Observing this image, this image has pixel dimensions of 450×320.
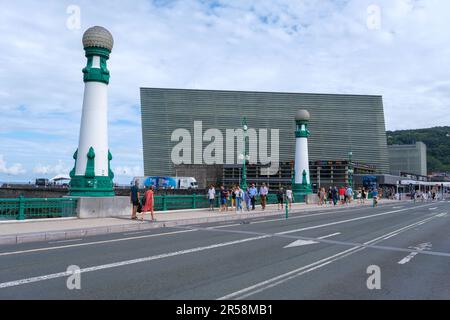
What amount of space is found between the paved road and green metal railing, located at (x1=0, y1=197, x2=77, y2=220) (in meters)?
5.50

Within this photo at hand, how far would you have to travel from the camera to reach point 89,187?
21734 millimetres

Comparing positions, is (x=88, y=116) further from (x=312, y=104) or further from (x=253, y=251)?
(x=312, y=104)

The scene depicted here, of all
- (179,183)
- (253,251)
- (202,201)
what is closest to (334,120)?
(179,183)

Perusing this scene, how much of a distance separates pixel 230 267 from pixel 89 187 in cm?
1407

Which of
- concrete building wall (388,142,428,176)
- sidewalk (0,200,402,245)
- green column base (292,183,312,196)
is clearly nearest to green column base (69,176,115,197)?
sidewalk (0,200,402,245)

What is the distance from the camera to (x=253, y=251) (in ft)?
38.5

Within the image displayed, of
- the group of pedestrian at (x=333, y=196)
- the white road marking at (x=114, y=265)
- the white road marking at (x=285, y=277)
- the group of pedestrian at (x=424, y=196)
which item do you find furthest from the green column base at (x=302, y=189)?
the white road marking at (x=285, y=277)

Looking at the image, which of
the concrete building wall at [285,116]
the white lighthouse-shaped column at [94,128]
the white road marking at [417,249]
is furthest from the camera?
the concrete building wall at [285,116]

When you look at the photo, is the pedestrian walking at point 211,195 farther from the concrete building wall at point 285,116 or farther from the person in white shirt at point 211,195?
the concrete building wall at point 285,116

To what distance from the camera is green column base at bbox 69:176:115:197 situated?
21.7m

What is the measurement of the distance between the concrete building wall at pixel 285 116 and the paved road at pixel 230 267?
348 ft

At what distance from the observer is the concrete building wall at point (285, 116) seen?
120 metres

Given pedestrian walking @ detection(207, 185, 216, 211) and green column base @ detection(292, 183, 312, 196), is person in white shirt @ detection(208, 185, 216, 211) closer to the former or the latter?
pedestrian walking @ detection(207, 185, 216, 211)

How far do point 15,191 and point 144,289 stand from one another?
75.0 meters
